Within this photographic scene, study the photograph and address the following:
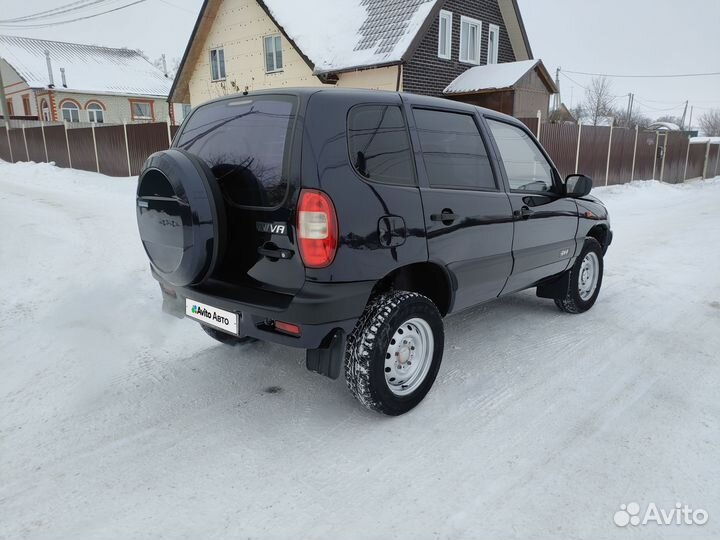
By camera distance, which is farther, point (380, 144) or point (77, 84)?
point (77, 84)

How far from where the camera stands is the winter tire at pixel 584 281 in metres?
4.99

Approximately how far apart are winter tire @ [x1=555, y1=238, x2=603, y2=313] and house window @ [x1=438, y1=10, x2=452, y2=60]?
15588mm

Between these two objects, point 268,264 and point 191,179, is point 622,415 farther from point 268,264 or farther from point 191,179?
point 191,179

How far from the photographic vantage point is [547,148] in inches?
602

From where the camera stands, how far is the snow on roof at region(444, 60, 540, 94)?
17.9 meters

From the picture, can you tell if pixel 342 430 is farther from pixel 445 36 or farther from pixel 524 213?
pixel 445 36

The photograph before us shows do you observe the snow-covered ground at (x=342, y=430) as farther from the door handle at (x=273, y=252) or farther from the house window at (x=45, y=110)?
the house window at (x=45, y=110)

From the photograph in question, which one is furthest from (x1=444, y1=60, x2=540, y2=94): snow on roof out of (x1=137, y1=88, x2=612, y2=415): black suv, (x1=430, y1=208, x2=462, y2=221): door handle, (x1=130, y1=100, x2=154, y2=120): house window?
(x1=130, y1=100, x2=154, y2=120): house window

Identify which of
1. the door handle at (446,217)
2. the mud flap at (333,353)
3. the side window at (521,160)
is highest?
the side window at (521,160)

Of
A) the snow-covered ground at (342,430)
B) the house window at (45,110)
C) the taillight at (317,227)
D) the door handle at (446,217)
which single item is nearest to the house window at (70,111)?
the house window at (45,110)

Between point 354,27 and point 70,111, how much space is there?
26.5 meters

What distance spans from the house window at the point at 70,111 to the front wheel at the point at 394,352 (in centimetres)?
4005

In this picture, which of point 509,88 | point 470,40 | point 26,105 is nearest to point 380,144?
point 509,88

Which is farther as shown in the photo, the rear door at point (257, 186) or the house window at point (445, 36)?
the house window at point (445, 36)
